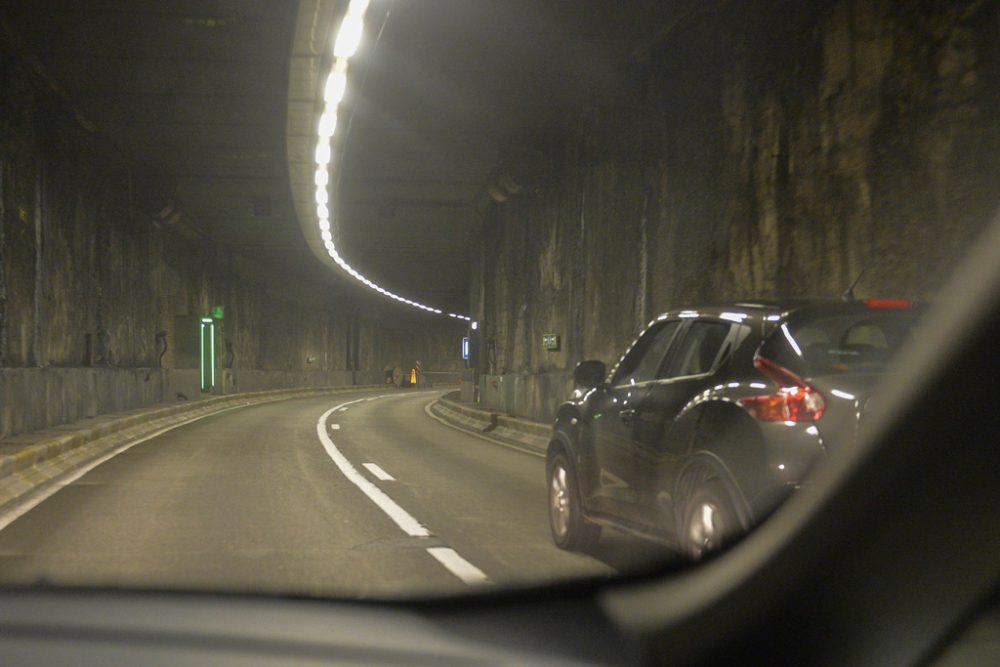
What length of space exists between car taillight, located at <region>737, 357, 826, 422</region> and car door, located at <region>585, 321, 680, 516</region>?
1.44 meters

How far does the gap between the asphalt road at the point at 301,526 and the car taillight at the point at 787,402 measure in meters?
1.95

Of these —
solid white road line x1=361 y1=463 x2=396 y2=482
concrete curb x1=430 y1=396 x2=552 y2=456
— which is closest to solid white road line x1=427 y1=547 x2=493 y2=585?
solid white road line x1=361 y1=463 x2=396 y2=482

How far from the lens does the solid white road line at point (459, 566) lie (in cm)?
671

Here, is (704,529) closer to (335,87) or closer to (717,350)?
(717,350)

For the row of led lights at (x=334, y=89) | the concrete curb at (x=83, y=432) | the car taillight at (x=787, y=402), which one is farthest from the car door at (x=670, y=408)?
the concrete curb at (x=83, y=432)

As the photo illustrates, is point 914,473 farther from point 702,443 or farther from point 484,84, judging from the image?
point 484,84

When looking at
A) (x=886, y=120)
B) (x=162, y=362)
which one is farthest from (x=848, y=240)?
(x=162, y=362)

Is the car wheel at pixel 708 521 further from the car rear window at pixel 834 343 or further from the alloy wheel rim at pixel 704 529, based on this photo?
the car rear window at pixel 834 343

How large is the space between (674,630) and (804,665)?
0.59 metres

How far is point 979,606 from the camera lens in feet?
Result: 10.5

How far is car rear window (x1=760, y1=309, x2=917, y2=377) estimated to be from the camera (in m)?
5.34

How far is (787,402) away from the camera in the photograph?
202 inches

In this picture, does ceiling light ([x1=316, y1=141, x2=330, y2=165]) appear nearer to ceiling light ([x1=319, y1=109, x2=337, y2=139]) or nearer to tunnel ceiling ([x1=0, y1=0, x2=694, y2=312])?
tunnel ceiling ([x1=0, y1=0, x2=694, y2=312])

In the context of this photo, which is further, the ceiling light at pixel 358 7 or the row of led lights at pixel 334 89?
the row of led lights at pixel 334 89
